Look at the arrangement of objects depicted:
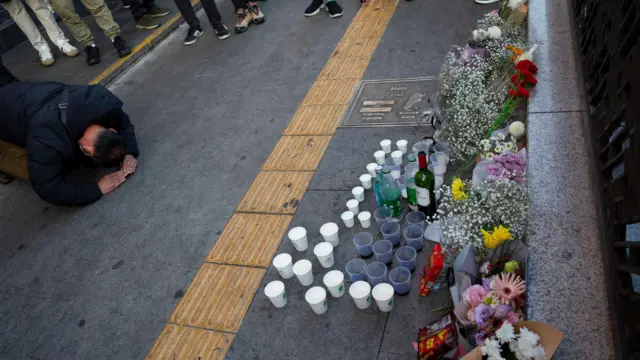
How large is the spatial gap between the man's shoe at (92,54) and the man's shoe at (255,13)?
8.09 ft

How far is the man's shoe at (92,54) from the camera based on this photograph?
7.29 meters

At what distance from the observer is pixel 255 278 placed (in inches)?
137

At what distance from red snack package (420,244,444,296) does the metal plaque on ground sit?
1928 millimetres

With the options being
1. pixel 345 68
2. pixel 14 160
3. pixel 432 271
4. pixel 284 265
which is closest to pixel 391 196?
pixel 432 271

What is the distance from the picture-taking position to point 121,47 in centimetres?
725

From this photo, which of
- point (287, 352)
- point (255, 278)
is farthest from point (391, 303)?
point (255, 278)

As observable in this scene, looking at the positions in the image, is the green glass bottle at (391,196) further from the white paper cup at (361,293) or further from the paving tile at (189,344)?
the paving tile at (189,344)

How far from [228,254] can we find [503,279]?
212 centimetres

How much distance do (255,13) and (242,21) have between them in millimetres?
246

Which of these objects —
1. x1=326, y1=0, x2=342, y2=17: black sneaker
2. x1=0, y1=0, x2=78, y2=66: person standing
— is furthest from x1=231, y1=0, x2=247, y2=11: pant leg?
x1=0, y1=0, x2=78, y2=66: person standing

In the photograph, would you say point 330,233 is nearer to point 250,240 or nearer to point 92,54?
point 250,240

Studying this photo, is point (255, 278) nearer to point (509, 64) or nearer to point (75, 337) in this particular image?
point (75, 337)

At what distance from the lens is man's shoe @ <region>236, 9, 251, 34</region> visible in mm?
7262

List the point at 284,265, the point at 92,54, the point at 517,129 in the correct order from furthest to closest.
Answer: the point at 92,54
the point at 517,129
the point at 284,265
